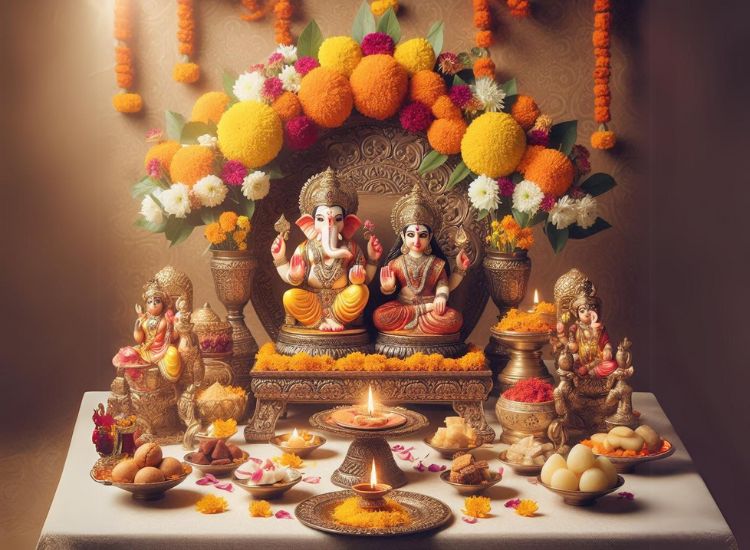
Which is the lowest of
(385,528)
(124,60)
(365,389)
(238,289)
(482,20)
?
(385,528)

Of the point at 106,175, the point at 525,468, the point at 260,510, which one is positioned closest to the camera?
the point at 260,510

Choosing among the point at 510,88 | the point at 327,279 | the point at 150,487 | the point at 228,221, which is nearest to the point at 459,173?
the point at 510,88

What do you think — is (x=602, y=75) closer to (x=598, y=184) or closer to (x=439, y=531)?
(x=598, y=184)

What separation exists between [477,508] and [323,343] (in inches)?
45.8

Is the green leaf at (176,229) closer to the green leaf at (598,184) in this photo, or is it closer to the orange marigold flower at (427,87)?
the orange marigold flower at (427,87)

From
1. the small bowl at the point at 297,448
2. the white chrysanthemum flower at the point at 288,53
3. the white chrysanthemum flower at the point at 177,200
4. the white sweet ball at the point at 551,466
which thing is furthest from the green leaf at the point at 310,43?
the white sweet ball at the point at 551,466

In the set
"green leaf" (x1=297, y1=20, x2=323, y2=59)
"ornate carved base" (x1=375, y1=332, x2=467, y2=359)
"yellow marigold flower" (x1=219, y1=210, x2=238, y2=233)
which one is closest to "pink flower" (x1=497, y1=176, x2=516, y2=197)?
"ornate carved base" (x1=375, y1=332, x2=467, y2=359)

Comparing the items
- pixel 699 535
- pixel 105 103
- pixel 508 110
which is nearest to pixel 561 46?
pixel 508 110

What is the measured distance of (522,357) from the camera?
412cm

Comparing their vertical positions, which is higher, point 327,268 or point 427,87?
point 427,87

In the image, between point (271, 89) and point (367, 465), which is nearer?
point (367, 465)

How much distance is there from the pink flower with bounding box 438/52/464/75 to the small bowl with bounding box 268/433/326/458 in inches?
65.4

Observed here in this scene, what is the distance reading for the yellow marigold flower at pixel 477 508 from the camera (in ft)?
10.1

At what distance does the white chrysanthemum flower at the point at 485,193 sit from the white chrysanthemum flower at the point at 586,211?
340 mm
